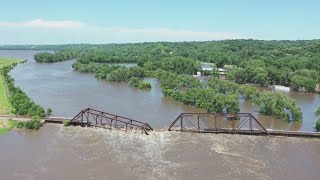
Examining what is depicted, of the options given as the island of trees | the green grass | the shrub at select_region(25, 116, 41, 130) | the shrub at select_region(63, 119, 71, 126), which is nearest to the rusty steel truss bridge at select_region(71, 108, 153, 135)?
the shrub at select_region(63, 119, 71, 126)

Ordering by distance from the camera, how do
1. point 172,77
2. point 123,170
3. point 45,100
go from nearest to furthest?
point 123,170, point 45,100, point 172,77

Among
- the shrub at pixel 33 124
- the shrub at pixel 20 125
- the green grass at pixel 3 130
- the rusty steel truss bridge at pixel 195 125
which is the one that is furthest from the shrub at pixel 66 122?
the green grass at pixel 3 130

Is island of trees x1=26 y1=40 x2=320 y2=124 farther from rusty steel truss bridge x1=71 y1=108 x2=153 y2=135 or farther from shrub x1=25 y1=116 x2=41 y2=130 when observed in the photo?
shrub x1=25 y1=116 x2=41 y2=130

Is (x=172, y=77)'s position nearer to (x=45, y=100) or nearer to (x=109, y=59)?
(x=45, y=100)

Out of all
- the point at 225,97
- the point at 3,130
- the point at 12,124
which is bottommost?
the point at 3,130

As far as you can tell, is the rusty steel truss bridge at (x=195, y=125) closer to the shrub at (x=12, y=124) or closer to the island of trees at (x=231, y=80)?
the shrub at (x=12, y=124)

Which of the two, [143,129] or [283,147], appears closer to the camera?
[283,147]

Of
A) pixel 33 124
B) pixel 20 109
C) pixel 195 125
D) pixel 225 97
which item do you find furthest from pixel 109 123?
pixel 225 97

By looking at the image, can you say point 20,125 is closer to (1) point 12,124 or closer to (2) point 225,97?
(1) point 12,124

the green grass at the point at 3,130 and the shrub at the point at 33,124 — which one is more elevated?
the shrub at the point at 33,124

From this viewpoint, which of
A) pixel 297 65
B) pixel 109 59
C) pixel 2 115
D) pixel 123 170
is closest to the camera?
pixel 123 170

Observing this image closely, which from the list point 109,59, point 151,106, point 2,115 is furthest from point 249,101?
point 109,59
